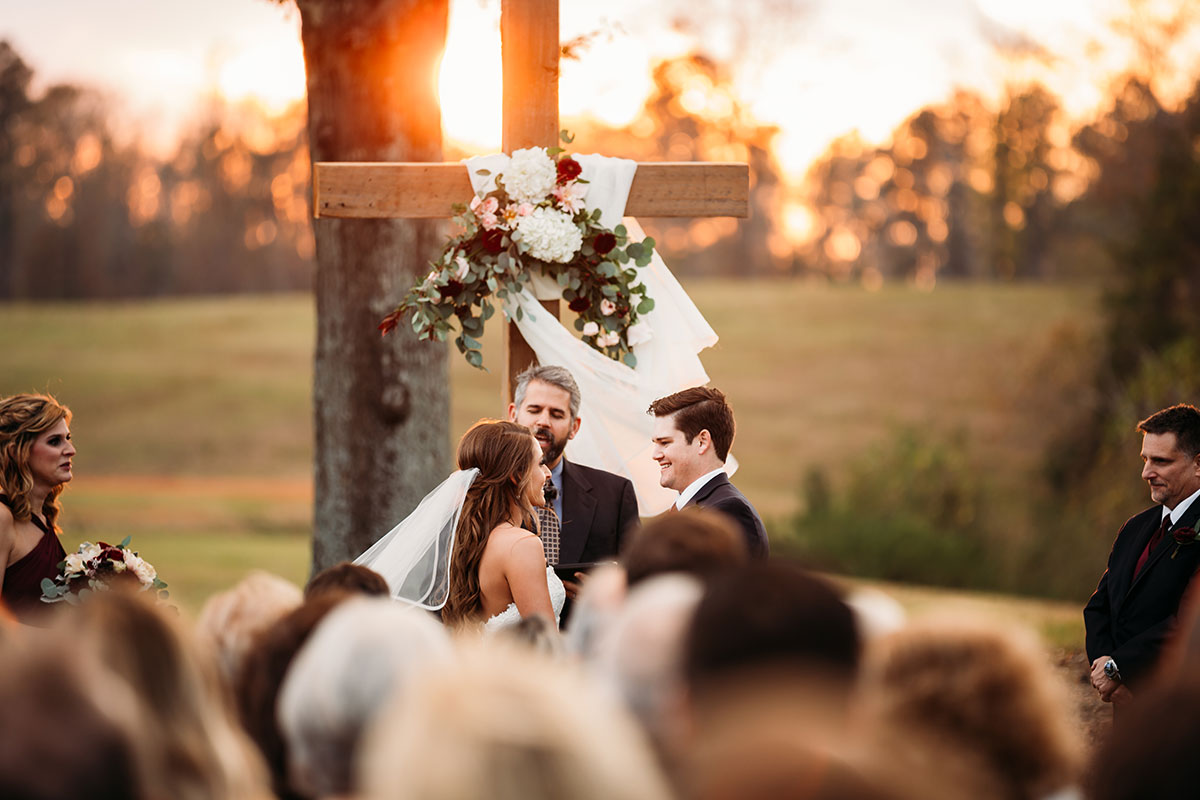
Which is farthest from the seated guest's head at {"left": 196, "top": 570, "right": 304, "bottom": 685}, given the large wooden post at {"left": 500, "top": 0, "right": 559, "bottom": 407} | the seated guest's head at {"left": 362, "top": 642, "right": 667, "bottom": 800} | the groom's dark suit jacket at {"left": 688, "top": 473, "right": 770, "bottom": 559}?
the large wooden post at {"left": 500, "top": 0, "right": 559, "bottom": 407}

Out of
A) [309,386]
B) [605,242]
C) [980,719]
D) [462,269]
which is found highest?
[605,242]

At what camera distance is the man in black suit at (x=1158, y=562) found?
186 inches

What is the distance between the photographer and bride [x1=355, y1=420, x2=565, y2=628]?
159 inches

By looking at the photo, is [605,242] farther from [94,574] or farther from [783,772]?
[783,772]

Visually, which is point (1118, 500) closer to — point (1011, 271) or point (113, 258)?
point (1011, 271)

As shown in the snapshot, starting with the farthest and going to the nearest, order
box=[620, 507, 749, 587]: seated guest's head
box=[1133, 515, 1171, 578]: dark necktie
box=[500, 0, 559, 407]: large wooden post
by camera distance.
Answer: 1. box=[500, 0, 559, 407]: large wooden post
2. box=[1133, 515, 1171, 578]: dark necktie
3. box=[620, 507, 749, 587]: seated guest's head

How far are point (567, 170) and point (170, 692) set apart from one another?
3493 millimetres

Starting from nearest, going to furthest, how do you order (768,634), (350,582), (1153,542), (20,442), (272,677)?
1. (768,634)
2. (272,677)
3. (350,582)
4. (20,442)
5. (1153,542)

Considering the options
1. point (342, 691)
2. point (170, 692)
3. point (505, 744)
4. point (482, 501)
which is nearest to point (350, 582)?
point (342, 691)

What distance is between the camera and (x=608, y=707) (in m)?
1.80

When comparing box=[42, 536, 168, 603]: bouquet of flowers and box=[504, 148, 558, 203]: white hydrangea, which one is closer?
box=[42, 536, 168, 603]: bouquet of flowers

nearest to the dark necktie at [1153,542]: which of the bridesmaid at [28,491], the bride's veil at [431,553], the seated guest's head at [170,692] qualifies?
the bride's veil at [431,553]

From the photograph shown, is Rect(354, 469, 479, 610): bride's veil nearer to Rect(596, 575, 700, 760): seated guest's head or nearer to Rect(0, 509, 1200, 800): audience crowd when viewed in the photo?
Rect(0, 509, 1200, 800): audience crowd

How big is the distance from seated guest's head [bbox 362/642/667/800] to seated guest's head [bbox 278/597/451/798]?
18.1 inches
